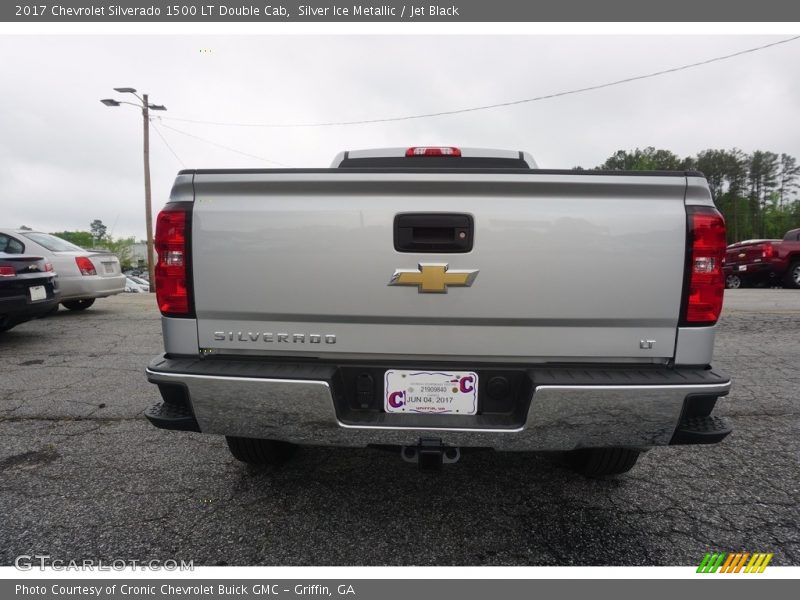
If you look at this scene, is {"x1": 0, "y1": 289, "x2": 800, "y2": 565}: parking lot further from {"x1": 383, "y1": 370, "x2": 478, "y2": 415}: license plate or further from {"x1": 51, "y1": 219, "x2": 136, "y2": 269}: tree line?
{"x1": 51, "y1": 219, "x2": 136, "y2": 269}: tree line

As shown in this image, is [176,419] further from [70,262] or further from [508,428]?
[70,262]

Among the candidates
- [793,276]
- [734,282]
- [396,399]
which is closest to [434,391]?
[396,399]

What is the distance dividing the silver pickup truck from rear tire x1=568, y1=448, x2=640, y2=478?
1.90 ft

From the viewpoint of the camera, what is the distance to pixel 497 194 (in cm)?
180

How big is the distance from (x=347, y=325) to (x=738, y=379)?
4449 mm

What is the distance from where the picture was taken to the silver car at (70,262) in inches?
275

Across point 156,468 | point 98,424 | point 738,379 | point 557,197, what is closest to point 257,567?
point 156,468

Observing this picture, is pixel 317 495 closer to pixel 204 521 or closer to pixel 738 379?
pixel 204 521

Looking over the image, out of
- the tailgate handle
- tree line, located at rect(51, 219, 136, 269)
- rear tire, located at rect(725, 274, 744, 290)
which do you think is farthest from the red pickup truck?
tree line, located at rect(51, 219, 136, 269)

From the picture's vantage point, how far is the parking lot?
1.94 m

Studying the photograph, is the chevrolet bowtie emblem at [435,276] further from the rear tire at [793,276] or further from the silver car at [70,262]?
the rear tire at [793,276]

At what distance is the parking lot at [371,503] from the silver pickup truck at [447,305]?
52cm

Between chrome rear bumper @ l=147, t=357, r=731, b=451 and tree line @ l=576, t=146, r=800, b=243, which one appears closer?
chrome rear bumper @ l=147, t=357, r=731, b=451

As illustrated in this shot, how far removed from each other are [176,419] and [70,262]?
7.44m
